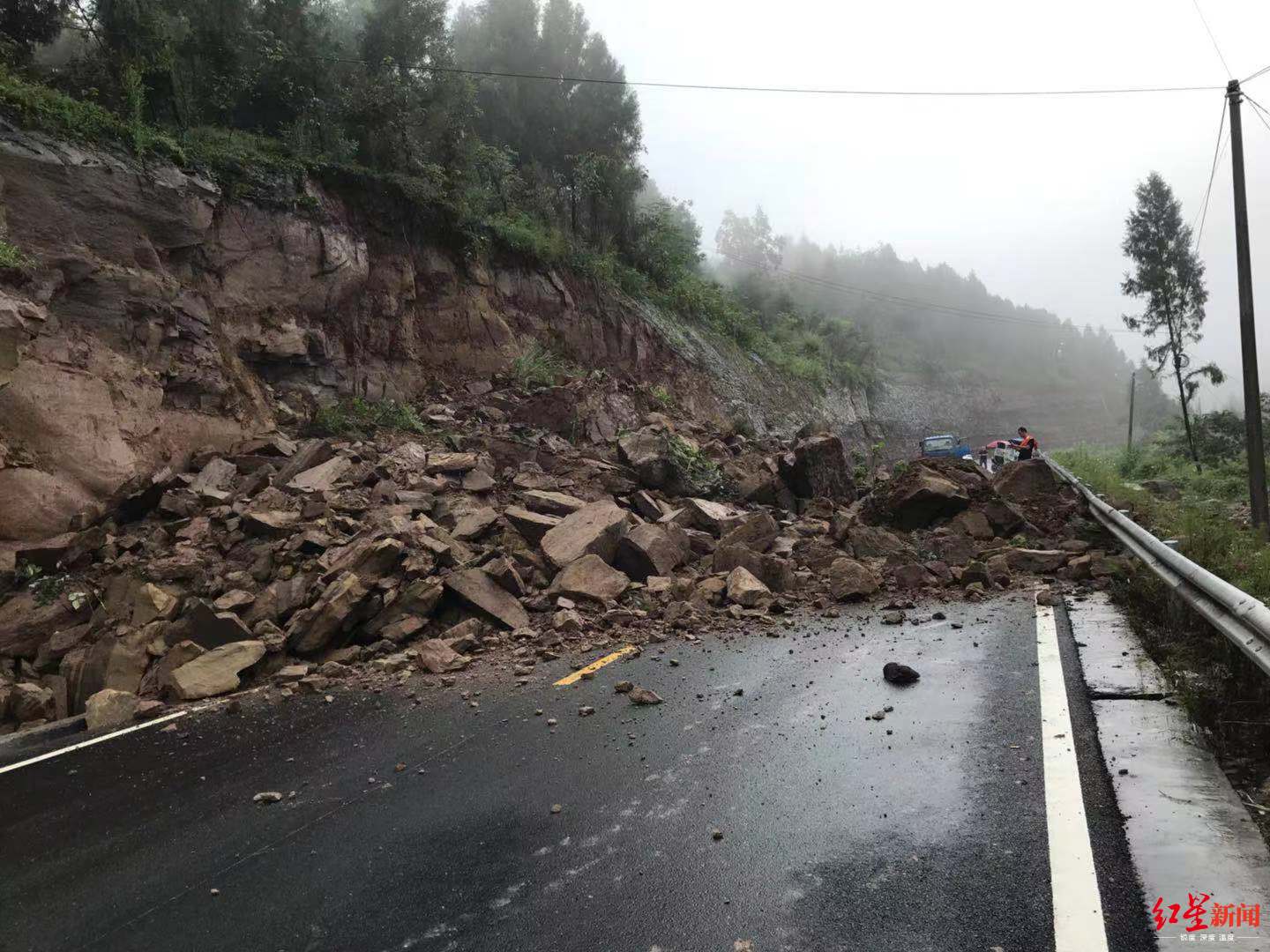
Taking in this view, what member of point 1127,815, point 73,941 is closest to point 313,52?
point 73,941

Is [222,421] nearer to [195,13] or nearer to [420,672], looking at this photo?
[420,672]

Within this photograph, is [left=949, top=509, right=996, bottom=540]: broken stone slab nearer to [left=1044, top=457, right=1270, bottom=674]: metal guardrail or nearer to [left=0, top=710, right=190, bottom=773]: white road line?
[left=1044, top=457, right=1270, bottom=674]: metal guardrail

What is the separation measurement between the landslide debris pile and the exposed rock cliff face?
778 mm

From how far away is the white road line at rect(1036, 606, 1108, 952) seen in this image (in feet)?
7.48

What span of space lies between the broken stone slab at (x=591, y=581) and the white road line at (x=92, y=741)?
12.6 feet

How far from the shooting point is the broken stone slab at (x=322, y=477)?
430 inches

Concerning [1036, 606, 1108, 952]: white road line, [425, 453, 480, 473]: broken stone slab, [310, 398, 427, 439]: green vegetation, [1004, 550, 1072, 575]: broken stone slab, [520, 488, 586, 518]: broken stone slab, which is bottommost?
[1004, 550, 1072, 575]: broken stone slab

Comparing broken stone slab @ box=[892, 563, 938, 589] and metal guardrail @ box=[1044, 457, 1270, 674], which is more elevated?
metal guardrail @ box=[1044, 457, 1270, 674]

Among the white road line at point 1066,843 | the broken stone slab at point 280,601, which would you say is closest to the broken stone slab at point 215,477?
the broken stone slab at point 280,601

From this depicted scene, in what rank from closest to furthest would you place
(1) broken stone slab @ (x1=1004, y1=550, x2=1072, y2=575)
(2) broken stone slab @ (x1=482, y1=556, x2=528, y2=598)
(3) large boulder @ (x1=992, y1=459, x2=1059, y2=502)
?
1. (2) broken stone slab @ (x1=482, y1=556, x2=528, y2=598)
2. (1) broken stone slab @ (x1=1004, y1=550, x2=1072, y2=575)
3. (3) large boulder @ (x1=992, y1=459, x2=1059, y2=502)

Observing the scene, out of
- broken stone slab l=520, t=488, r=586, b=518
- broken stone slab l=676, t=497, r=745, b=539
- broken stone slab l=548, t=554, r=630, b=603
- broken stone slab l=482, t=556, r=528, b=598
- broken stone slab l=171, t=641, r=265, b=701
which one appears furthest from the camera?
Result: broken stone slab l=676, t=497, r=745, b=539

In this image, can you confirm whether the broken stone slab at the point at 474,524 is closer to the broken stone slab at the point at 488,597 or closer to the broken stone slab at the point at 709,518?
the broken stone slab at the point at 488,597

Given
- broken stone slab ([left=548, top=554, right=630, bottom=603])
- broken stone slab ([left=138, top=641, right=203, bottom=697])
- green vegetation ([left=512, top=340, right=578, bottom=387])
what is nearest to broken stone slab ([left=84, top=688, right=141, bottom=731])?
broken stone slab ([left=138, top=641, right=203, bottom=697])

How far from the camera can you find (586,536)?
9.66m
